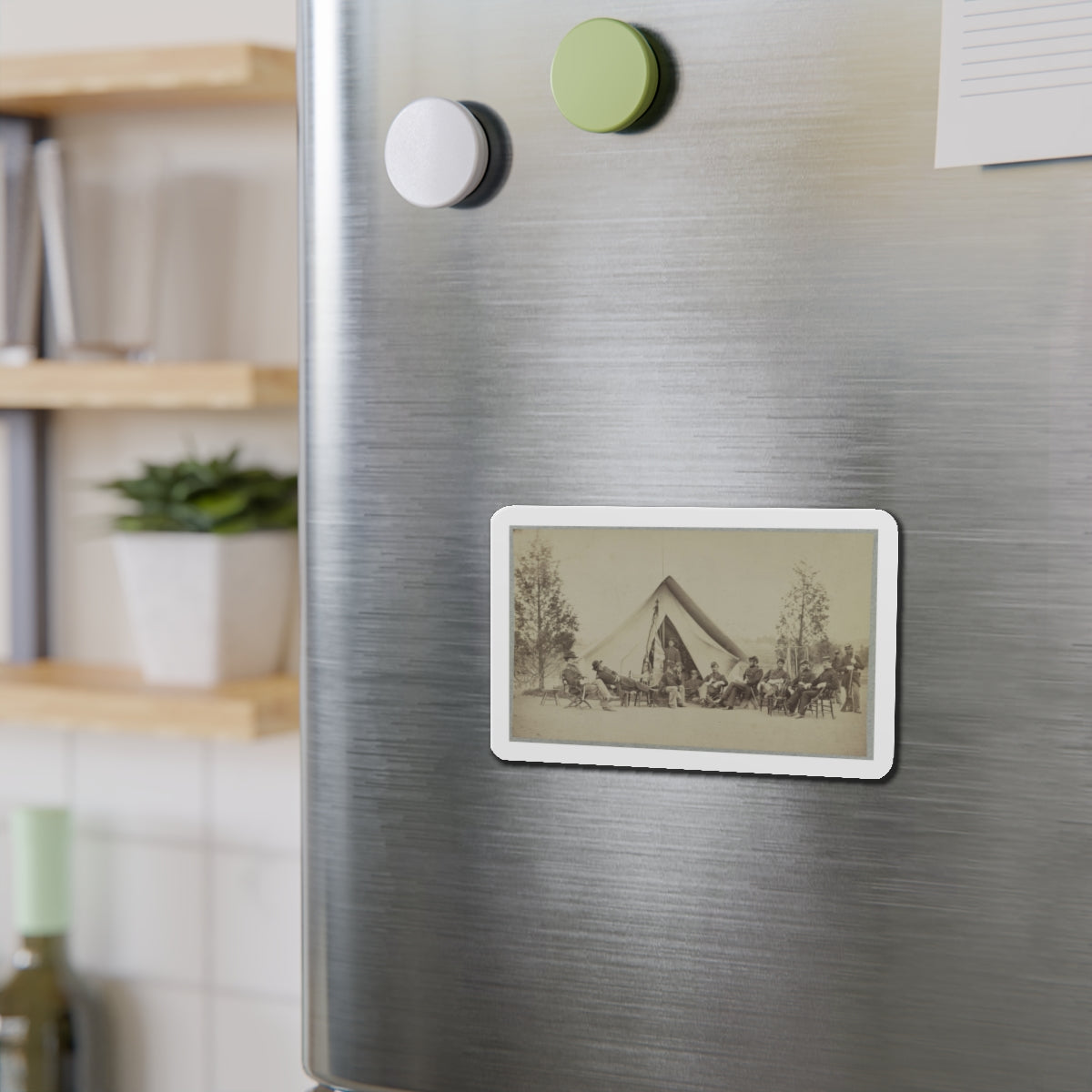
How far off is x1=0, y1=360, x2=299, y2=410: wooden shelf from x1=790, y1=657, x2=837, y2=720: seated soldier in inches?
23.9

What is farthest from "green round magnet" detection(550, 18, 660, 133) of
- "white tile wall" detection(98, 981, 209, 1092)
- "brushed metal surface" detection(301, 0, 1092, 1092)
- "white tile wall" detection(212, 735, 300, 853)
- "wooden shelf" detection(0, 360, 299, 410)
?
"white tile wall" detection(98, 981, 209, 1092)

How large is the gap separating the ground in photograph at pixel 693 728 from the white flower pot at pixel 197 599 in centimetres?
61

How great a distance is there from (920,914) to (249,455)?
2.77 feet

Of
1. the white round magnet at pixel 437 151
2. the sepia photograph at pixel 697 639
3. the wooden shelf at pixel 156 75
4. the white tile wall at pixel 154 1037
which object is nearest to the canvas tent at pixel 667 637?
the sepia photograph at pixel 697 639

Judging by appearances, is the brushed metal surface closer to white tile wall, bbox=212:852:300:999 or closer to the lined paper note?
the lined paper note

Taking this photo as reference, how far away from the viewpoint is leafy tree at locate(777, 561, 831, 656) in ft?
1.62

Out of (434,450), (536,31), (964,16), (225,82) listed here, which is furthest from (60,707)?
(964,16)

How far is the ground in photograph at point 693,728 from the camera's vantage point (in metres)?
0.50

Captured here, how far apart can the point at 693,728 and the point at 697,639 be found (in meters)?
0.04

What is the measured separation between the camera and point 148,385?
1.03 m

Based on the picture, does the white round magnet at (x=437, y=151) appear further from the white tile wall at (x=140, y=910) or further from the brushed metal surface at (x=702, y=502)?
the white tile wall at (x=140, y=910)

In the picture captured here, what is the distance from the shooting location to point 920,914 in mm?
494

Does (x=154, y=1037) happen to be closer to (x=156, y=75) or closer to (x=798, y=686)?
(x=156, y=75)

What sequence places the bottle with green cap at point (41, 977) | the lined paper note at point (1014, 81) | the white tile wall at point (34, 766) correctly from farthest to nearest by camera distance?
the white tile wall at point (34, 766), the bottle with green cap at point (41, 977), the lined paper note at point (1014, 81)
